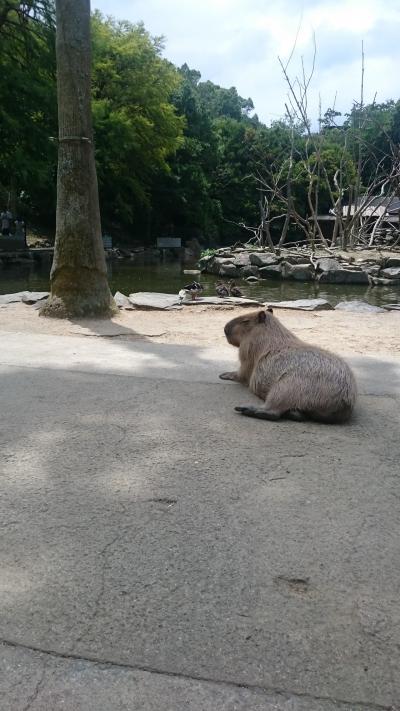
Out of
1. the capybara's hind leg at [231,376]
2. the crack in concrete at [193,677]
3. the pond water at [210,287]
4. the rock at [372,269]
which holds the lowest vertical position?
the pond water at [210,287]

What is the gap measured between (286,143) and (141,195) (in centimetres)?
1436

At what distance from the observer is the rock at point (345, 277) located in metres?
18.0

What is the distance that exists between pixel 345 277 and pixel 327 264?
2.73 feet

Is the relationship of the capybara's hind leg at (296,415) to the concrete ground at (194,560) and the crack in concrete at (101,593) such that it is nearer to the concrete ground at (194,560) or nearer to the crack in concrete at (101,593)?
the concrete ground at (194,560)

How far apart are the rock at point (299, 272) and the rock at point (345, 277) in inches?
27.2

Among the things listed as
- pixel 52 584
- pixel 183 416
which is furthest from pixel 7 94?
pixel 52 584

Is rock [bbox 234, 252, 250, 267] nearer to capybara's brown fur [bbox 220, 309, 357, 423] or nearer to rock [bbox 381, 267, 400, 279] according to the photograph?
rock [bbox 381, 267, 400, 279]

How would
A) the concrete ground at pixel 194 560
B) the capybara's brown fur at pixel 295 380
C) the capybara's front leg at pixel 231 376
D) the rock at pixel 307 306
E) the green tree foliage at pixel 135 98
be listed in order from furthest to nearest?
the green tree foliage at pixel 135 98, the rock at pixel 307 306, the capybara's front leg at pixel 231 376, the capybara's brown fur at pixel 295 380, the concrete ground at pixel 194 560

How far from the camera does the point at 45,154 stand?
21484mm

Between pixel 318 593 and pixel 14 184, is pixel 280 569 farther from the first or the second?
pixel 14 184

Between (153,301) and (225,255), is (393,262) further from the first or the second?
(153,301)

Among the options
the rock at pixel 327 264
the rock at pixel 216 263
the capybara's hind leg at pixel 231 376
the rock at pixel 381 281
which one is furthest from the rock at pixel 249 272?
the capybara's hind leg at pixel 231 376

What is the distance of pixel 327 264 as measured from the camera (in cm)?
1855

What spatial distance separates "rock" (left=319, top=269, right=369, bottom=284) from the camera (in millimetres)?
17953
